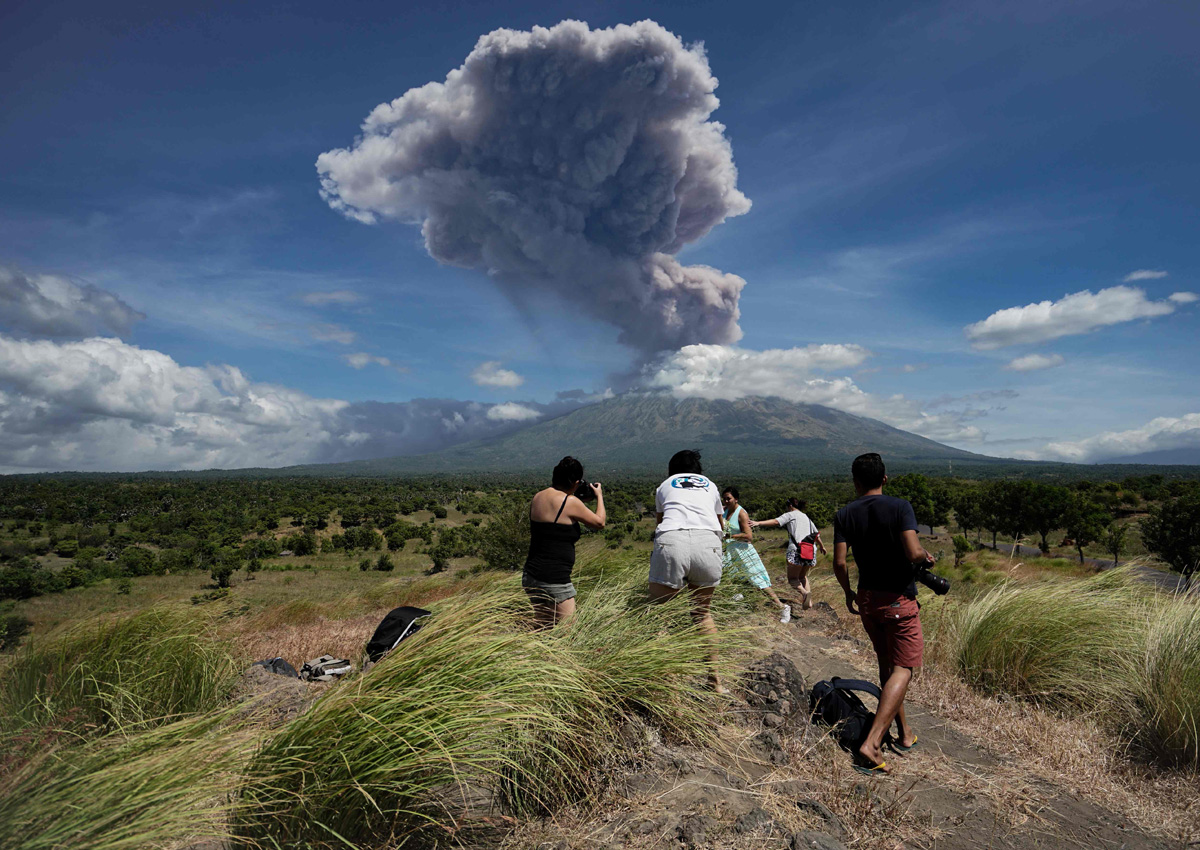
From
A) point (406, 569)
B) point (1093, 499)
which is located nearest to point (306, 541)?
point (406, 569)

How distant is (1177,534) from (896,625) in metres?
43.0

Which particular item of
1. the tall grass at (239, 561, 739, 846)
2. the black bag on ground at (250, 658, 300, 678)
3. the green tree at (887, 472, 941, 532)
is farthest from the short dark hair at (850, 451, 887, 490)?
the green tree at (887, 472, 941, 532)

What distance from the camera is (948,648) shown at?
5.47m

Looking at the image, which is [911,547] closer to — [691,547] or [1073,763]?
[691,547]

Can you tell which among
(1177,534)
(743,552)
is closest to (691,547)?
(743,552)

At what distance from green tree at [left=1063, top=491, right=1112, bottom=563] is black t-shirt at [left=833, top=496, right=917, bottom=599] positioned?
159ft

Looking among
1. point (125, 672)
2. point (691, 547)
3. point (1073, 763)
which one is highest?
point (691, 547)

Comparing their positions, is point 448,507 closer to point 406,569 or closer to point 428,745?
point 406,569

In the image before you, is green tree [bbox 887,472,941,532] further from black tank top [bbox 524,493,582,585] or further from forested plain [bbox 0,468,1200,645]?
black tank top [bbox 524,493,582,585]

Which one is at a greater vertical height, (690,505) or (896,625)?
(690,505)

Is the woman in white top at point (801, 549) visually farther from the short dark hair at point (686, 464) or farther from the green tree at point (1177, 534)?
the green tree at point (1177, 534)

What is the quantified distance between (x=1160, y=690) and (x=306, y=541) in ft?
177

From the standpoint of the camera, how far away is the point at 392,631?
438 cm

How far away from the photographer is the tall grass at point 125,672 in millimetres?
3111
